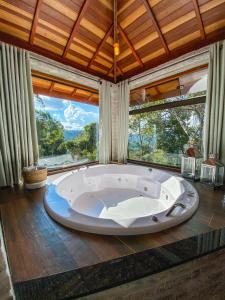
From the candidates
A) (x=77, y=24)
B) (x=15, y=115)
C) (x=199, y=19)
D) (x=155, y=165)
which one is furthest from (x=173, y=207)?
(x=77, y=24)

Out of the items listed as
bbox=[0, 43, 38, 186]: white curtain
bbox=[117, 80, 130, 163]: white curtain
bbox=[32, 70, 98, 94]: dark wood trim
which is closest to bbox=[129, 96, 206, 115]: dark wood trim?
bbox=[117, 80, 130, 163]: white curtain

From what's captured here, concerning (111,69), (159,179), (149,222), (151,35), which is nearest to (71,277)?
(149,222)

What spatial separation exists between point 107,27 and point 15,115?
2131 millimetres

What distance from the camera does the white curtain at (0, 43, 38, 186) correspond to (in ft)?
7.22

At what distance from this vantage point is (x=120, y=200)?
2.75 metres

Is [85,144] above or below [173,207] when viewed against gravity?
above

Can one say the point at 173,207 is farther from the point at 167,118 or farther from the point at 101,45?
the point at 101,45

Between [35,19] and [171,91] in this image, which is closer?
[35,19]

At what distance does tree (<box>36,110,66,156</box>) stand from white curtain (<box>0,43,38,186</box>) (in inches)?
16.9

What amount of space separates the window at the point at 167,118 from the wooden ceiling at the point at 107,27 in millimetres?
556

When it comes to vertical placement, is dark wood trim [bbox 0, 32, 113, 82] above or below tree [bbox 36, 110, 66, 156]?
above

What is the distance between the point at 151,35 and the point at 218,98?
1.58 metres

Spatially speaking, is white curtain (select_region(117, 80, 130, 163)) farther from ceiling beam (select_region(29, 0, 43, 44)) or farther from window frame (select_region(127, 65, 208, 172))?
ceiling beam (select_region(29, 0, 43, 44))

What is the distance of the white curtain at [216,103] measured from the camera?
2217 millimetres
